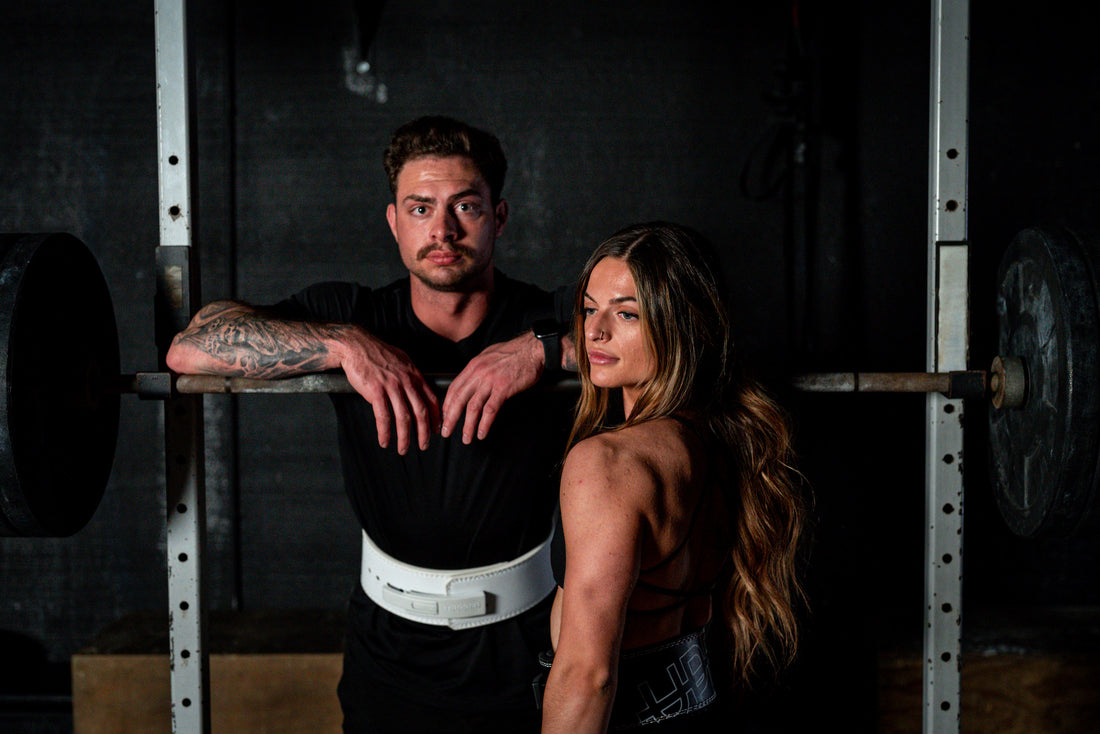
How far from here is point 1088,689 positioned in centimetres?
232

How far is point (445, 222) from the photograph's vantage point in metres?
1.74

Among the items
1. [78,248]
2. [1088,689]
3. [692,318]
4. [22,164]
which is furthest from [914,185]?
[22,164]

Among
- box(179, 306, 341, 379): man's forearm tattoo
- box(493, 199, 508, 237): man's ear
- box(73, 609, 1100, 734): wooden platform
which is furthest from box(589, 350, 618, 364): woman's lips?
box(73, 609, 1100, 734): wooden platform

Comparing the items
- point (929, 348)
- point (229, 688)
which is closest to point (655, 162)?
point (929, 348)

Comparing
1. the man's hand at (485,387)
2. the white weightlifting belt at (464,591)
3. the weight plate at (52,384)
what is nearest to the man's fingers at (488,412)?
the man's hand at (485,387)

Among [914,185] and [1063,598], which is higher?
[914,185]

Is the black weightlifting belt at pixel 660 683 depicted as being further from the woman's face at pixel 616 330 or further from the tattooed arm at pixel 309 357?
the tattooed arm at pixel 309 357

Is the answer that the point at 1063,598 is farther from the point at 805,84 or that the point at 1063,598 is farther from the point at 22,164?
the point at 22,164

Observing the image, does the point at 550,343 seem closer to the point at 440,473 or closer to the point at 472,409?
the point at 472,409

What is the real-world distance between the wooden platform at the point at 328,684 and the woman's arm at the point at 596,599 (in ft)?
4.71

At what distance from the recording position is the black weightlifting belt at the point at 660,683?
121 centimetres

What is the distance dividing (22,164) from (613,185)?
1845 mm

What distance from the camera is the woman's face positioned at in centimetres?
126

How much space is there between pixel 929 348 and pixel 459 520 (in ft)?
3.18
